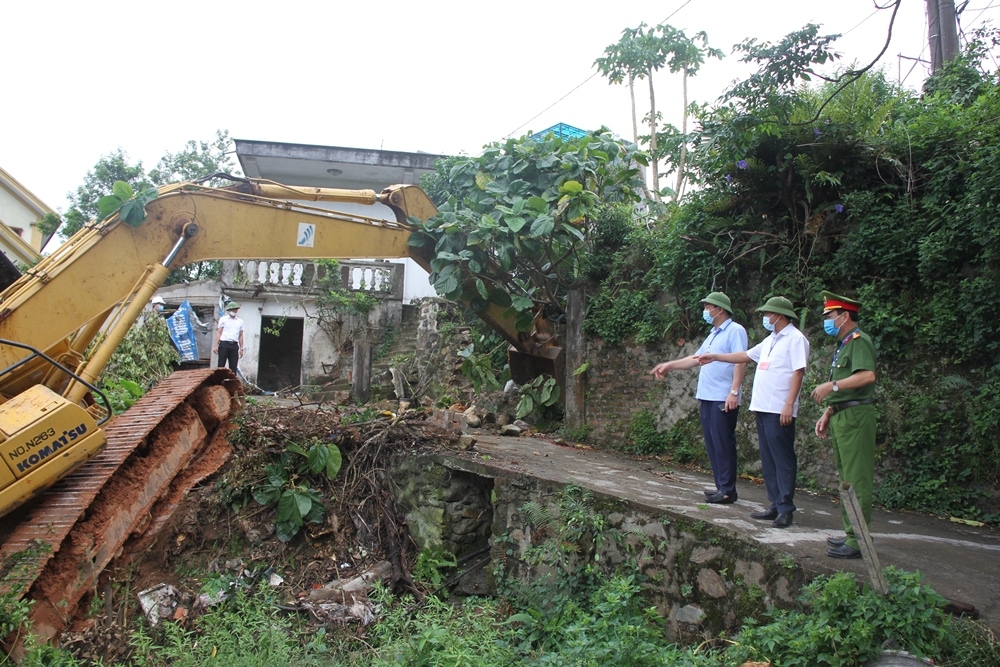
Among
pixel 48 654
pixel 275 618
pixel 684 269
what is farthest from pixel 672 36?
pixel 48 654

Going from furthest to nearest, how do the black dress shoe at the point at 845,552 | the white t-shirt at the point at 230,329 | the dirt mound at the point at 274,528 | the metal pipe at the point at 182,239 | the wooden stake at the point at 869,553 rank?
the white t-shirt at the point at 230,329 → the metal pipe at the point at 182,239 → the dirt mound at the point at 274,528 → the black dress shoe at the point at 845,552 → the wooden stake at the point at 869,553

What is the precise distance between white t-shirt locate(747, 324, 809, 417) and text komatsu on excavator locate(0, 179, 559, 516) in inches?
154

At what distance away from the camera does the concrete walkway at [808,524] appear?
3500 millimetres

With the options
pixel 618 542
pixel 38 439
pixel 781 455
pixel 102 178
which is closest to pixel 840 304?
pixel 781 455

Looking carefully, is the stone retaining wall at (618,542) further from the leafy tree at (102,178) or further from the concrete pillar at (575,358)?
the leafy tree at (102,178)

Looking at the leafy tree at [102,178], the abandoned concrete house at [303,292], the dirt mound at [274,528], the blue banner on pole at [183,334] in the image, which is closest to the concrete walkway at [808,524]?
the dirt mound at [274,528]

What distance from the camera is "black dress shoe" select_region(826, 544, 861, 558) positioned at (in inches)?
142

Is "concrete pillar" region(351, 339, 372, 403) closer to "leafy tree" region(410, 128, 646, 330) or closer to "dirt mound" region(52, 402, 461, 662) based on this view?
"leafy tree" region(410, 128, 646, 330)

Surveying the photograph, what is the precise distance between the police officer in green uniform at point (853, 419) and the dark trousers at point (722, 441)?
1.03m

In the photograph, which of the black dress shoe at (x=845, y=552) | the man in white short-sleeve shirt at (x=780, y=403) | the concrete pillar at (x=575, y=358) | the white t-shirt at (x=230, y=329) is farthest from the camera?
the white t-shirt at (x=230, y=329)

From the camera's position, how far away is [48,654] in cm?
440

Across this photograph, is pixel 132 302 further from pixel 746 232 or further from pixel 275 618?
pixel 746 232

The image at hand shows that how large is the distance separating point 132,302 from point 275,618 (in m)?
2.52

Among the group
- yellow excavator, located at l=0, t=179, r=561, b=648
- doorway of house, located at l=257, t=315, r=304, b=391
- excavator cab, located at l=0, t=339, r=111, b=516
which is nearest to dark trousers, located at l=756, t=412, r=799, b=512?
yellow excavator, located at l=0, t=179, r=561, b=648
